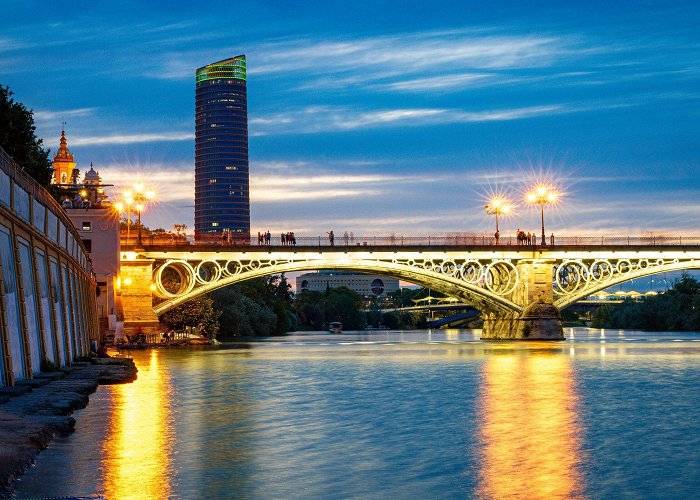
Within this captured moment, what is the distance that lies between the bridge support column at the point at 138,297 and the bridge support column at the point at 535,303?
102 ft

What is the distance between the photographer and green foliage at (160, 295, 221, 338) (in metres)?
101

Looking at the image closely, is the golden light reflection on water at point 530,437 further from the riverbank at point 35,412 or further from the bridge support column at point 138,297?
the bridge support column at point 138,297

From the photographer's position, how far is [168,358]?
64.3 meters

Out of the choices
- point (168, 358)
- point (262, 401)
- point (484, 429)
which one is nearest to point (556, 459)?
point (484, 429)

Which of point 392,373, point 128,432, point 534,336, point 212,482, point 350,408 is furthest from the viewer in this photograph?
point 534,336

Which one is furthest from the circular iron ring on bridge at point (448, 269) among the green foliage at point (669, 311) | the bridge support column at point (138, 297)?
the green foliage at point (669, 311)

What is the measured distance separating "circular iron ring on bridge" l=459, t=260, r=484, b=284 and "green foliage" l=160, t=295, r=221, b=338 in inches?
960

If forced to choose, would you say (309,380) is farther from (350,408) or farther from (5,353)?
(5,353)

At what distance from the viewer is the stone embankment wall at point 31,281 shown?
26.1 metres

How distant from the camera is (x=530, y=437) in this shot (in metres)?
24.3

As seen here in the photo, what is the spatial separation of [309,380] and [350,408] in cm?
1300

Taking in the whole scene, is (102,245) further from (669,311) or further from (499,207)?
(669,311)

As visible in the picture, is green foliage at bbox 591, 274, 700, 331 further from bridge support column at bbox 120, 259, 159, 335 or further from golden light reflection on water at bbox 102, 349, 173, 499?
golden light reflection on water at bbox 102, 349, 173, 499

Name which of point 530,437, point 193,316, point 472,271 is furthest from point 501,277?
point 530,437
